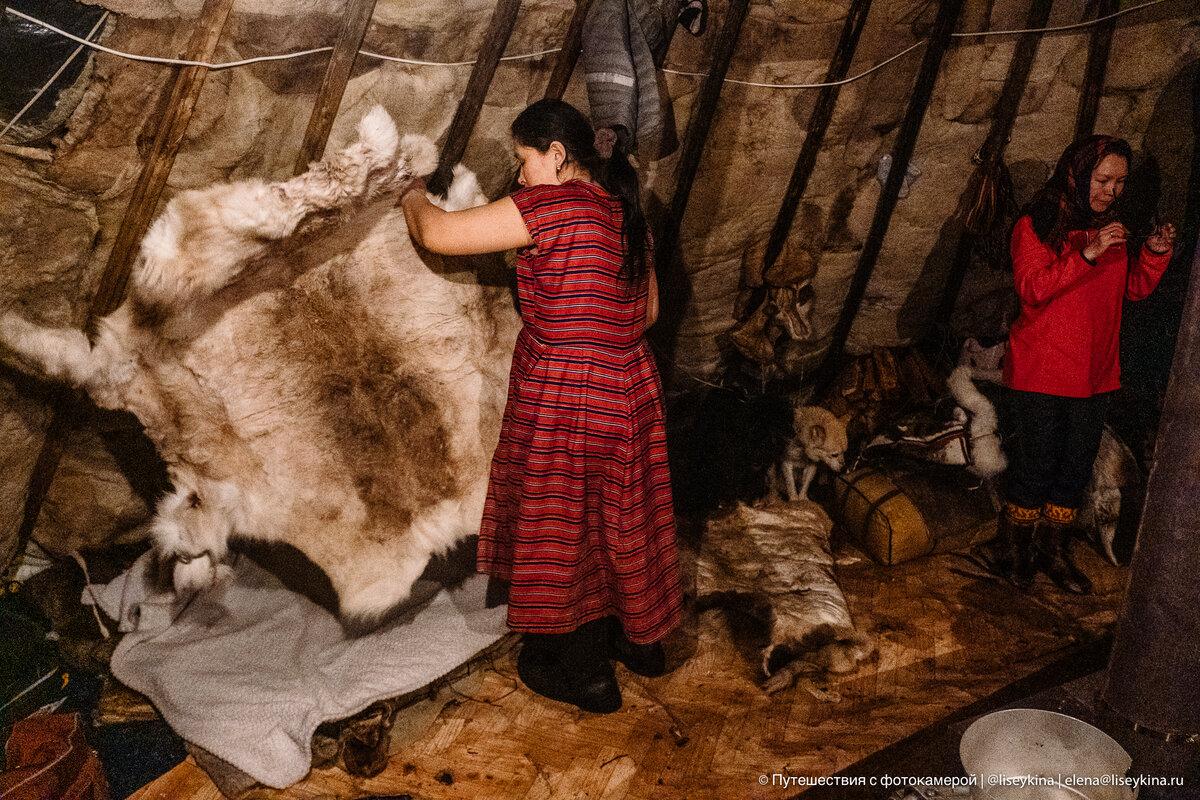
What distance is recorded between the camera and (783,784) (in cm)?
266

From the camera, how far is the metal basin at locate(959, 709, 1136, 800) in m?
2.08

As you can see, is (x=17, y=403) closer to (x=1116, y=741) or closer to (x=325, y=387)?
(x=325, y=387)

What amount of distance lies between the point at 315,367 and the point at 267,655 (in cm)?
107

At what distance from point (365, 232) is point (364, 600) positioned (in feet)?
4.35

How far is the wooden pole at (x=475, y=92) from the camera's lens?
2688mm

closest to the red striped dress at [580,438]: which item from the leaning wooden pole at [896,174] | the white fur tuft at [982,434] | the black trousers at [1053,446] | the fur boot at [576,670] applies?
the fur boot at [576,670]

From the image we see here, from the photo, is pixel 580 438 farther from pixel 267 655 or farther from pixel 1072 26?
pixel 1072 26

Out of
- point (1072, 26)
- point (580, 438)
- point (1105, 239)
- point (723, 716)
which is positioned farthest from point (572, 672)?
point (1072, 26)

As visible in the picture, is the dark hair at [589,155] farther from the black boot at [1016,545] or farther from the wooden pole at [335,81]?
the black boot at [1016,545]

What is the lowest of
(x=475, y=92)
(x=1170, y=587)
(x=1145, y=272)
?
(x=1170, y=587)

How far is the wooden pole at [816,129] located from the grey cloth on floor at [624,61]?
111 cm

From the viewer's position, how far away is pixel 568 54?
289 cm

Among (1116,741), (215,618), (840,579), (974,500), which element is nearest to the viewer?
(1116,741)

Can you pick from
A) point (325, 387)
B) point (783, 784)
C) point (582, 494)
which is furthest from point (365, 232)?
point (783, 784)
